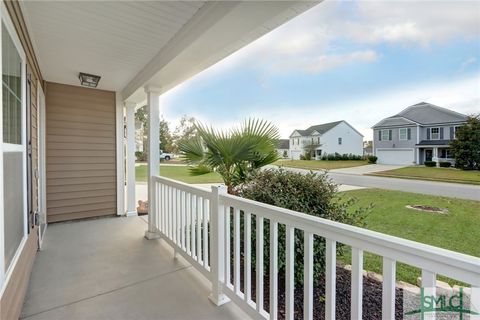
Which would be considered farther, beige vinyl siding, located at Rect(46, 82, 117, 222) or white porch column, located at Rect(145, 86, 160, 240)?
beige vinyl siding, located at Rect(46, 82, 117, 222)

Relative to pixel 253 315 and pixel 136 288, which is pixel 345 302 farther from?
pixel 136 288

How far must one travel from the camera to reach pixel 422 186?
1350 mm

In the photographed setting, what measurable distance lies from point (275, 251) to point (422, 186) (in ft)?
2.91

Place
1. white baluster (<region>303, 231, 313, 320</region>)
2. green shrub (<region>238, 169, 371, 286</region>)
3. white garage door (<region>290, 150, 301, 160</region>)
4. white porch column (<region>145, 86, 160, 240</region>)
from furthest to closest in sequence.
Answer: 1. white porch column (<region>145, 86, 160, 240</region>)
2. white garage door (<region>290, 150, 301, 160</region>)
3. green shrub (<region>238, 169, 371, 286</region>)
4. white baluster (<region>303, 231, 313, 320</region>)

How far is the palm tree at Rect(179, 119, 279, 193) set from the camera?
2.99m

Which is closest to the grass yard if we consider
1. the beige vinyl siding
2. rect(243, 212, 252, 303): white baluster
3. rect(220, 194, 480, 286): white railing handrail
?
rect(220, 194, 480, 286): white railing handrail

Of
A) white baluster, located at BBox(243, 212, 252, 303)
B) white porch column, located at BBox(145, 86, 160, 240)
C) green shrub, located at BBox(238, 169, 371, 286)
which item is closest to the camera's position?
white baluster, located at BBox(243, 212, 252, 303)

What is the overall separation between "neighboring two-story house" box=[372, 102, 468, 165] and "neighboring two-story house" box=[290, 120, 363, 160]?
226mm

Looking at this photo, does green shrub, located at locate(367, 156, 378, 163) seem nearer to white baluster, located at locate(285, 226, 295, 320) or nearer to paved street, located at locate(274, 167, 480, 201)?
paved street, located at locate(274, 167, 480, 201)

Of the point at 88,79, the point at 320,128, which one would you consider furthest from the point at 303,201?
the point at 88,79

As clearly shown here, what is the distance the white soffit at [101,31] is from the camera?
209cm

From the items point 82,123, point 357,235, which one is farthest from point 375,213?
point 82,123

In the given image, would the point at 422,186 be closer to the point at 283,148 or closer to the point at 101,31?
the point at 283,148

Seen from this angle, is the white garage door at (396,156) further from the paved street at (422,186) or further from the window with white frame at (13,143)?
the window with white frame at (13,143)
